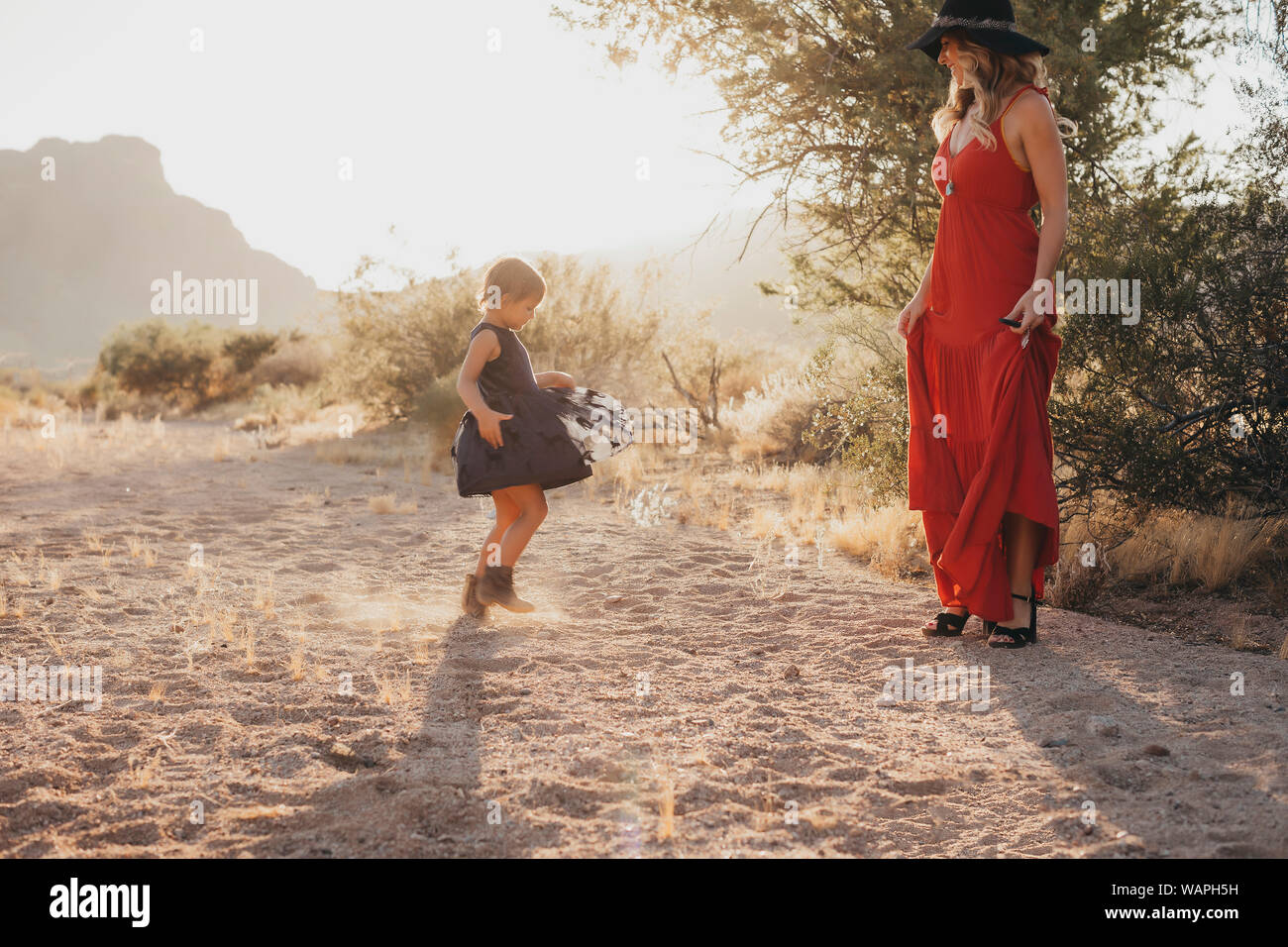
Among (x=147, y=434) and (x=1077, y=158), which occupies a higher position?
(x=1077, y=158)

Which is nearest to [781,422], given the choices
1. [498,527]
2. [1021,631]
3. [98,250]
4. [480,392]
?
[498,527]

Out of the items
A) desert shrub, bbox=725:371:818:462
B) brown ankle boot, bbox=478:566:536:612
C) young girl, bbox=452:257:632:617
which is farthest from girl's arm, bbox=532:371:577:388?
desert shrub, bbox=725:371:818:462

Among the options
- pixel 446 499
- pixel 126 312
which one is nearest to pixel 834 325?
pixel 446 499

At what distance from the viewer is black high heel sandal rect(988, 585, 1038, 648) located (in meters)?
3.95

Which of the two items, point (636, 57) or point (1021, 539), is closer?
point (1021, 539)

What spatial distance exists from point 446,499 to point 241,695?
17.9 ft

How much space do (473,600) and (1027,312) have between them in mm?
2950

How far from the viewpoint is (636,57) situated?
24.9 ft

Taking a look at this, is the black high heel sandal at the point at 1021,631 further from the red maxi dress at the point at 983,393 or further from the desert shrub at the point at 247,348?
the desert shrub at the point at 247,348

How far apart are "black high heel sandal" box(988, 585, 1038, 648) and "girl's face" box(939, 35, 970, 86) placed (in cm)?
219

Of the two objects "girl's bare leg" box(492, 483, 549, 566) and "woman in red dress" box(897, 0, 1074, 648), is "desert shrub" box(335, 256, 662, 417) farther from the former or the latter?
"woman in red dress" box(897, 0, 1074, 648)

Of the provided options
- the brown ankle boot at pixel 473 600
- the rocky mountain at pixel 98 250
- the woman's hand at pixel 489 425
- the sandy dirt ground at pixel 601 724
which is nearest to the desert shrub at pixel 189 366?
the sandy dirt ground at pixel 601 724

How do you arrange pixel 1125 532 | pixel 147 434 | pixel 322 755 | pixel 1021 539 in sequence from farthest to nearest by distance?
pixel 147 434
pixel 1125 532
pixel 1021 539
pixel 322 755
